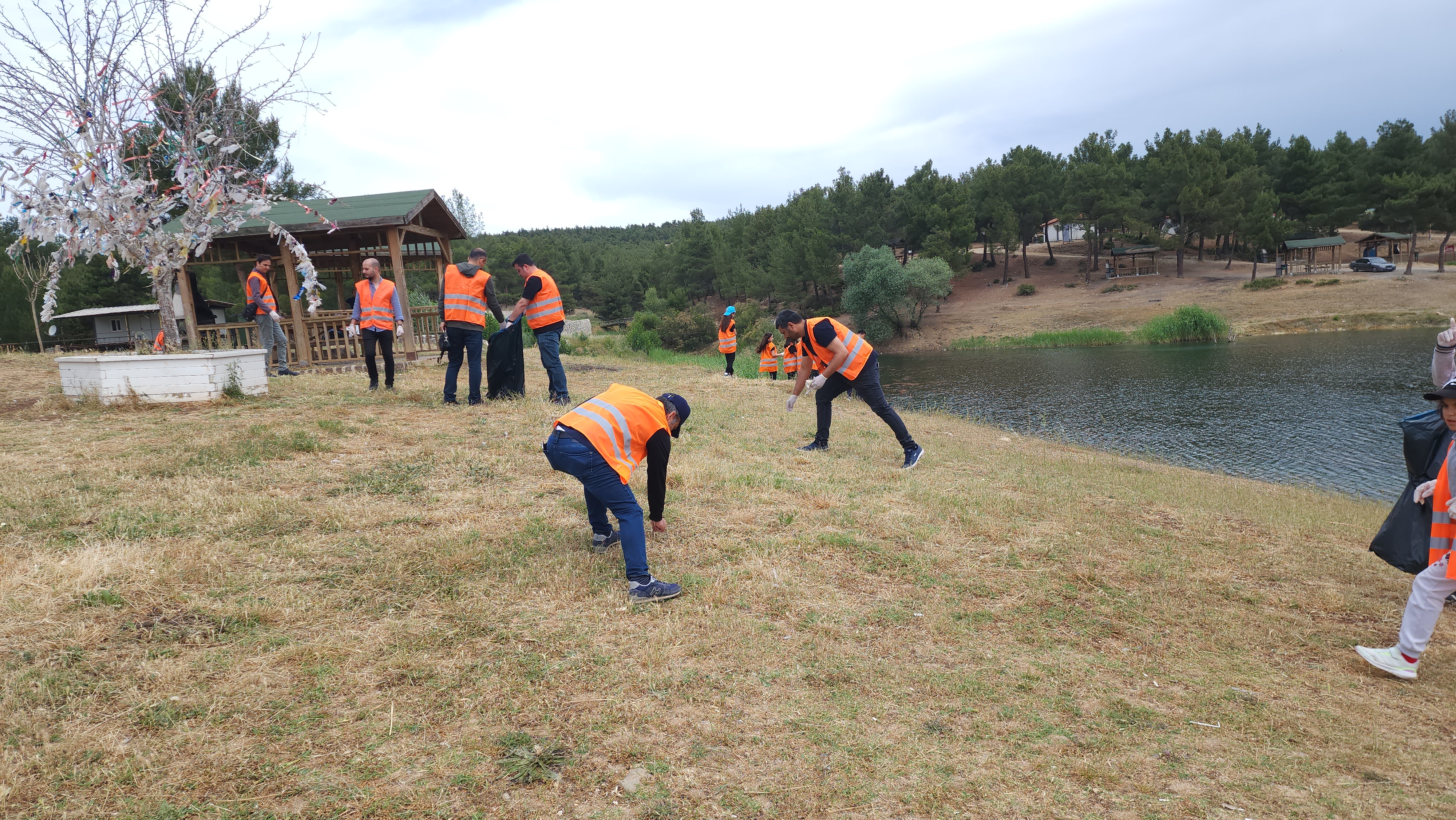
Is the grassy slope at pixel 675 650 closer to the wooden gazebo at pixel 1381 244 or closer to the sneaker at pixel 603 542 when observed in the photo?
the sneaker at pixel 603 542

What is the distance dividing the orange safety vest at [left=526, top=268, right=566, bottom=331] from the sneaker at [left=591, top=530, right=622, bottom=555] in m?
4.80

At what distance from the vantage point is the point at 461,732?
3.13m

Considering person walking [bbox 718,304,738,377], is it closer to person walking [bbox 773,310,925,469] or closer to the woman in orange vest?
person walking [bbox 773,310,925,469]

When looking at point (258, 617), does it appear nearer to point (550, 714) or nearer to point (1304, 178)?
point (550, 714)

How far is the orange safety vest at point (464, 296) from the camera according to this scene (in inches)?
361

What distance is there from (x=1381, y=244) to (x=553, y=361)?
7279 cm

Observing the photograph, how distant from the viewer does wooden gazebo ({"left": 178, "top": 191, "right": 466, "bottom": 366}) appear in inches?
562

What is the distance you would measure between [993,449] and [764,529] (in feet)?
23.4

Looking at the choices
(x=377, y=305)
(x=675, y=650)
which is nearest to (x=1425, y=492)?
(x=675, y=650)

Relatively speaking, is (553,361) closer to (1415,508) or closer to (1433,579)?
(1415,508)

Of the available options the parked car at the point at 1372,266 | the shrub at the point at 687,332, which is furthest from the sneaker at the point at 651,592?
the parked car at the point at 1372,266

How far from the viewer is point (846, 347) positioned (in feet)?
27.2

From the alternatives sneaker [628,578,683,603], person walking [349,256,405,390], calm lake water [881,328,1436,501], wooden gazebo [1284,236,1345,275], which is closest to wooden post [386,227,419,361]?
person walking [349,256,405,390]

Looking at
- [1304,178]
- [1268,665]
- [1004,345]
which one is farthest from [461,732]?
[1304,178]
